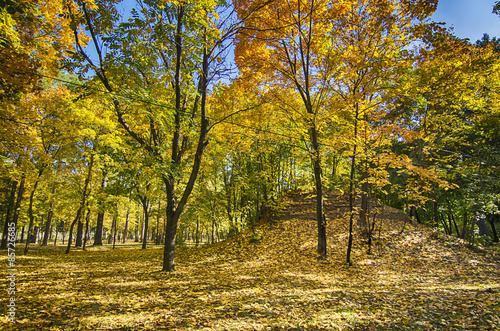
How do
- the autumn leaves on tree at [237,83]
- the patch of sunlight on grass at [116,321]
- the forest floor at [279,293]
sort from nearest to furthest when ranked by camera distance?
the patch of sunlight on grass at [116,321]
the forest floor at [279,293]
the autumn leaves on tree at [237,83]

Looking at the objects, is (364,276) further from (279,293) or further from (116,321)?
(116,321)

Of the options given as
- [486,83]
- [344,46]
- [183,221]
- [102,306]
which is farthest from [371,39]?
[183,221]

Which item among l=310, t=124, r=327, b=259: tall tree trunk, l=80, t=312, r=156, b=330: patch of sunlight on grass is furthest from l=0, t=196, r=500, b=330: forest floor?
l=310, t=124, r=327, b=259: tall tree trunk

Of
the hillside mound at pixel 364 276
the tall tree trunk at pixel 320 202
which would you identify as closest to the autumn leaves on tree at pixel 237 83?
the tall tree trunk at pixel 320 202

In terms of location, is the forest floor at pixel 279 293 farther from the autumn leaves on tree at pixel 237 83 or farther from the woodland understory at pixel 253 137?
the autumn leaves on tree at pixel 237 83

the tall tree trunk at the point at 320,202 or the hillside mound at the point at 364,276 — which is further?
the tall tree trunk at the point at 320,202

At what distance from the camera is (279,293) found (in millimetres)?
4969

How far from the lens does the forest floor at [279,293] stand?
3535 millimetres

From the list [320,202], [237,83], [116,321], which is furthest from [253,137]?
[116,321]

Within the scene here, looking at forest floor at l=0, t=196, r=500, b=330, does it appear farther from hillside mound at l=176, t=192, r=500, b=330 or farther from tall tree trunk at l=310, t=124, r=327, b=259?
tall tree trunk at l=310, t=124, r=327, b=259

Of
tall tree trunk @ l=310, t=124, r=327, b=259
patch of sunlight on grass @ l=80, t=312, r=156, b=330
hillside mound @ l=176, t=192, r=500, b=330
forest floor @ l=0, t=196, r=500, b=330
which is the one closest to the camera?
patch of sunlight on grass @ l=80, t=312, r=156, b=330

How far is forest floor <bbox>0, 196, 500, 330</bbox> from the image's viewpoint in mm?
3535

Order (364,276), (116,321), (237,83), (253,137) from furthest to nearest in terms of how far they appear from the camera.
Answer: (253,137) → (237,83) → (364,276) → (116,321)

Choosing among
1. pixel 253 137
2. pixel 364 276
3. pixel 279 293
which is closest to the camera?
pixel 279 293
